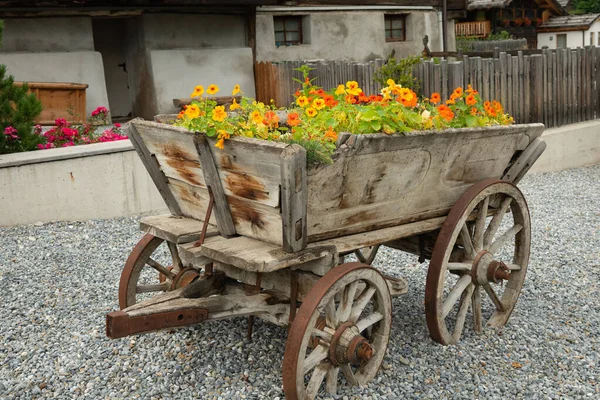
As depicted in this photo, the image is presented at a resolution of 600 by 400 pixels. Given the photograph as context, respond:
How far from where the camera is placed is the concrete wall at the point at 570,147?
885 centimetres

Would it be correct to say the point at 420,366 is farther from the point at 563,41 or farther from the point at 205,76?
the point at 563,41

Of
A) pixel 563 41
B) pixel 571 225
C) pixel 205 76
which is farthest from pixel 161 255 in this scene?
pixel 563 41

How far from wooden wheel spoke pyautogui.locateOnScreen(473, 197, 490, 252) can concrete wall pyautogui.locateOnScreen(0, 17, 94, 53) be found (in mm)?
9095

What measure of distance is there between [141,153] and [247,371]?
123 centimetres

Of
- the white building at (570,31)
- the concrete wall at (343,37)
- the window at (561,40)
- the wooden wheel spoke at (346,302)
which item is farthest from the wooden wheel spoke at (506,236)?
the window at (561,40)


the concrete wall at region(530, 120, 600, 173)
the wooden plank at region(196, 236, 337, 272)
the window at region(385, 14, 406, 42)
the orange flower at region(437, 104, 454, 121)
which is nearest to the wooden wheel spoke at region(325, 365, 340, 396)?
the wooden plank at region(196, 236, 337, 272)

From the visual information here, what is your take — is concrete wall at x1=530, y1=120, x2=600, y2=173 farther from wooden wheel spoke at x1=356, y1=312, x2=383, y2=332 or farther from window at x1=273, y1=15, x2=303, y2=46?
window at x1=273, y1=15, x2=303, y2=46

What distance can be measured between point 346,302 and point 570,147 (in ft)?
22.8

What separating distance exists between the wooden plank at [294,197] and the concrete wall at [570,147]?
21.3 feet

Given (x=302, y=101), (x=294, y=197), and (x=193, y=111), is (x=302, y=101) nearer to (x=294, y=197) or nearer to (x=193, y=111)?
(x=193, y=111)

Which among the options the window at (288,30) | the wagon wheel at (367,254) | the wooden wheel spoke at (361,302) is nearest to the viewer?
the wooden wheel spoke at (361,302)

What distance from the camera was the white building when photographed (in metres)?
35.1

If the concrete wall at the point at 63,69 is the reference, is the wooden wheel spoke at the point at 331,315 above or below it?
below

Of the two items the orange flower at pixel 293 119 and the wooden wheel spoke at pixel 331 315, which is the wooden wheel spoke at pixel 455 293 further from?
the orange flower at pixel 293 119
